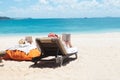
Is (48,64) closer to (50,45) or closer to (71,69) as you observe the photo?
(50,45)

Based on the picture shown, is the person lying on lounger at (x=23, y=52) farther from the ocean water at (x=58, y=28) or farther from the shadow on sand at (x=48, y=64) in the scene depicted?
the ocean water at (x=58, y=28)

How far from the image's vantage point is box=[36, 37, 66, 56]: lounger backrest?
800 centimetres

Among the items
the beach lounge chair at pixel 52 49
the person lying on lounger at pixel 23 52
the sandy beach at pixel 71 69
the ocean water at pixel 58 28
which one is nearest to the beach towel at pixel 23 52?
the person lying on lounger at pixel 23 52

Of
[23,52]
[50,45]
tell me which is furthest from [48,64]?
[23,52]

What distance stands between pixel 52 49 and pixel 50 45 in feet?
0.53

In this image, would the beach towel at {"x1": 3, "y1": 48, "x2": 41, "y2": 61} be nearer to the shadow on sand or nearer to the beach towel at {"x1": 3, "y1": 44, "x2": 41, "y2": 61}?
the beach towel at {"x1": 3, "y1": 44, "x2": 41, "y2": 61}

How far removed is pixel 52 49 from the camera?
8.49 m

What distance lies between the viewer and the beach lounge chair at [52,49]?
8.02 metres

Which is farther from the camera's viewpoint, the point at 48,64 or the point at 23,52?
the point at 23,52

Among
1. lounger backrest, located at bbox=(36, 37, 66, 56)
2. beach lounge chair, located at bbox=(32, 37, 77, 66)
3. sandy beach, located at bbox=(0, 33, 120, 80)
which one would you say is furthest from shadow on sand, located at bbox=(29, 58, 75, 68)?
lounger backrest, located at bbox=(36, 37, 66, 56)

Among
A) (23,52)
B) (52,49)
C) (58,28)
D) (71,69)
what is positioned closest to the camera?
(71,69)

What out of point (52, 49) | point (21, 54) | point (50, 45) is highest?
point (50, 45)

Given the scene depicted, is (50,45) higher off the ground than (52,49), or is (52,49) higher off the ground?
(50,45)

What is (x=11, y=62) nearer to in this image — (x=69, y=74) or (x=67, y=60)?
(x=67, y=60)
